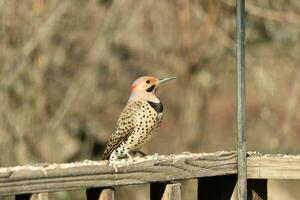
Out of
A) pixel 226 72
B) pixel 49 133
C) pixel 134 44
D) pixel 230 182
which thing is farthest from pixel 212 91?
pixel 230 182

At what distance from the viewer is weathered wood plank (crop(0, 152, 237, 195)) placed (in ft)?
11.2

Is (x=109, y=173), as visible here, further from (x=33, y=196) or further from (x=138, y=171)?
(x=33, y=196)

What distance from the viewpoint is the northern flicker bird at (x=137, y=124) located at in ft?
19.1

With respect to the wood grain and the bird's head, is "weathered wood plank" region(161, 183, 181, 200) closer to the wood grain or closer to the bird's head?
the wood grain

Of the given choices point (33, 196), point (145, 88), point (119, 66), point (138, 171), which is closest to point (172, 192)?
point (138, 171)

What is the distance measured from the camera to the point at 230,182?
4.52m

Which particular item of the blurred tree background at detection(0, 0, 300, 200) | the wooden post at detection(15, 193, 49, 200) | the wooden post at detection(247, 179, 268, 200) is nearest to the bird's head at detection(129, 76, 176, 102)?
the wooden post at detection(247, 179, 268, 200)

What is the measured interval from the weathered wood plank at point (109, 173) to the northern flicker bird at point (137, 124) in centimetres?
145

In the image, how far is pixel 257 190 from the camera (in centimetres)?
460

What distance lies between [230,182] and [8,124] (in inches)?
155

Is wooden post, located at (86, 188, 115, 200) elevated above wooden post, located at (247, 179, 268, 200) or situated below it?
below

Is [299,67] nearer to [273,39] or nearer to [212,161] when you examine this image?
[273,39]

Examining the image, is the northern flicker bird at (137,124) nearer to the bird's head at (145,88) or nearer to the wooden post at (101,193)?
the bird's head at (145,88)

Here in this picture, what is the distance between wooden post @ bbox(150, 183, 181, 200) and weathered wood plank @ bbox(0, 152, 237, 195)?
34 millimetres
